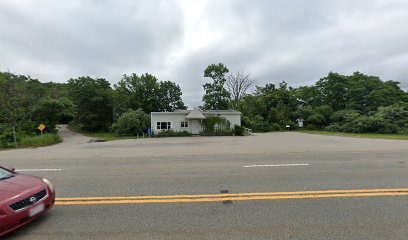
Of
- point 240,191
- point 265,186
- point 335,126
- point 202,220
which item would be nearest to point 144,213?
point 202,220

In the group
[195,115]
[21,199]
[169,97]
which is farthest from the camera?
[169,97]

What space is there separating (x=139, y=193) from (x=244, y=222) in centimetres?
270

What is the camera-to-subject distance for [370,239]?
3240 mm

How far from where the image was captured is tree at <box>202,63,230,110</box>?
2309 inches

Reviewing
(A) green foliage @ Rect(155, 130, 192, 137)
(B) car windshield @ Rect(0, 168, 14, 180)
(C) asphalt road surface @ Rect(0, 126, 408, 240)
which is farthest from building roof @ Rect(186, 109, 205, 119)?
(B) car windshield @ Rect(0, 168, 14, 180)

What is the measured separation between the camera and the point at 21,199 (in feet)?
11.7

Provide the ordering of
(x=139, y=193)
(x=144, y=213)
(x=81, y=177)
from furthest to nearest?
(x=81, y=177) → (x=139, y=193) → (x=144, y=213)

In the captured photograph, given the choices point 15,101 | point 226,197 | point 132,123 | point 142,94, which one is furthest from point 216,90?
point 226,197

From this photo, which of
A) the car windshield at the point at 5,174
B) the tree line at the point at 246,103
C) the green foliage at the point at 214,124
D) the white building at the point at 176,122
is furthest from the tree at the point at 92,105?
the car windshield at the point at 5,174

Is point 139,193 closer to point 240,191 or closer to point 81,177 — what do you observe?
point 240,191

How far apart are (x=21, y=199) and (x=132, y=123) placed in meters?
33.3

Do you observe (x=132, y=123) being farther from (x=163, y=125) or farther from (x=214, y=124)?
(x=214, y=124)

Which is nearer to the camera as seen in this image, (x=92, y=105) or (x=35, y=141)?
(x=35, y=141)

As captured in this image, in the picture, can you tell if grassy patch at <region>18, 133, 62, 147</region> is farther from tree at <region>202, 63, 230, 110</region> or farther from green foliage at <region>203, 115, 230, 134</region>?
tree at <region>202, 63, 230, 110</region>
